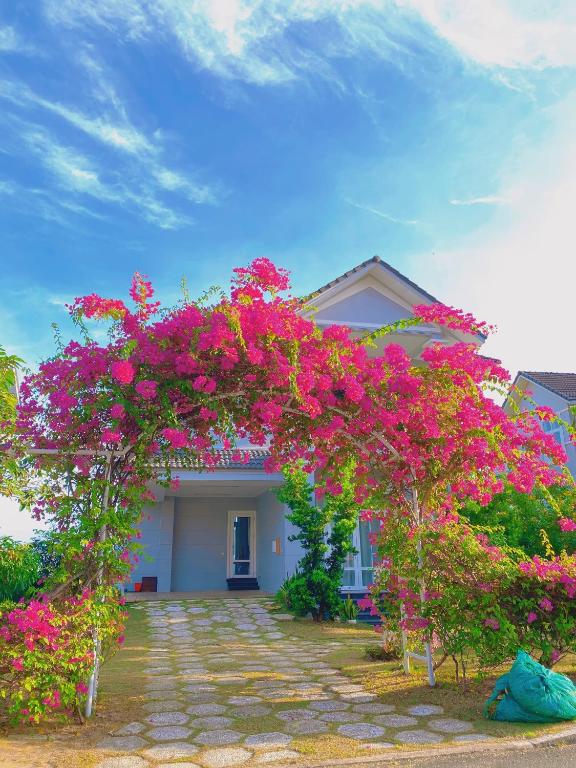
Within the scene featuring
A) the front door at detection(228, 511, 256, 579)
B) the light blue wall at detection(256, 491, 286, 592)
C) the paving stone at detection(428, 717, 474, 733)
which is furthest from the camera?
the front door at detection(228, 511, 256, 579)

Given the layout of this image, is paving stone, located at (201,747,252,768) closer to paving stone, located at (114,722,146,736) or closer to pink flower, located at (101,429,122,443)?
paving stone, located at (114,722,146,736)

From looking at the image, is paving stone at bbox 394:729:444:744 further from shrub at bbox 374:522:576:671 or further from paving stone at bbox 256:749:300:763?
shrub at bbox 374:522:576:671

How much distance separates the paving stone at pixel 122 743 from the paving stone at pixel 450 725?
239 cm

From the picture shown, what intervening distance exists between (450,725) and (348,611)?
249 inches

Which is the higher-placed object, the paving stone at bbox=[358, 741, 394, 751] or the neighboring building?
the neighboring building

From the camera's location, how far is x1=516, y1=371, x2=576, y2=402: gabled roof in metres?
19.9

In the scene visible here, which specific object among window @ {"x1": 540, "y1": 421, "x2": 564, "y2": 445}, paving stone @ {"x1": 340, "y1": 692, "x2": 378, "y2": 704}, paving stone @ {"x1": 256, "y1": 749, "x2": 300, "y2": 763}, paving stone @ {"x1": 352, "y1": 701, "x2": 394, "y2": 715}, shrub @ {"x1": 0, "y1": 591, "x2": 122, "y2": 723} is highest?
window @ {"x1": 540, "y1": 421, "x2": 564, "y2": 445}

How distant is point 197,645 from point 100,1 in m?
9.28

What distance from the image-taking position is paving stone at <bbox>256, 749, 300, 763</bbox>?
387 cm

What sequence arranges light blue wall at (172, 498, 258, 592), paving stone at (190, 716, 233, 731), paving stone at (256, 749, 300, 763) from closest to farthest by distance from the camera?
1. paving stone at (256, 749, 300, 763)
2. paving stone at (190, 716, 233, 731)
3. light blue wall at (172, 498, 258, 592)

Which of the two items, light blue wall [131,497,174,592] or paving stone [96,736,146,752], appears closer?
paving stone [96,736,146,752]

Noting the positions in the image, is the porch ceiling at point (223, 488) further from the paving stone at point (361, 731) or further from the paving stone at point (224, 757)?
the paving stone at point (224, 757)

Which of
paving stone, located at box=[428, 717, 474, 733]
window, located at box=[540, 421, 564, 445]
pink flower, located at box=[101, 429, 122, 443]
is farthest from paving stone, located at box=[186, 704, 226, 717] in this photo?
window, located at box=[540, 421, 564, 445]

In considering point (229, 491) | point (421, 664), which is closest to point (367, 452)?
point (421, 664)
